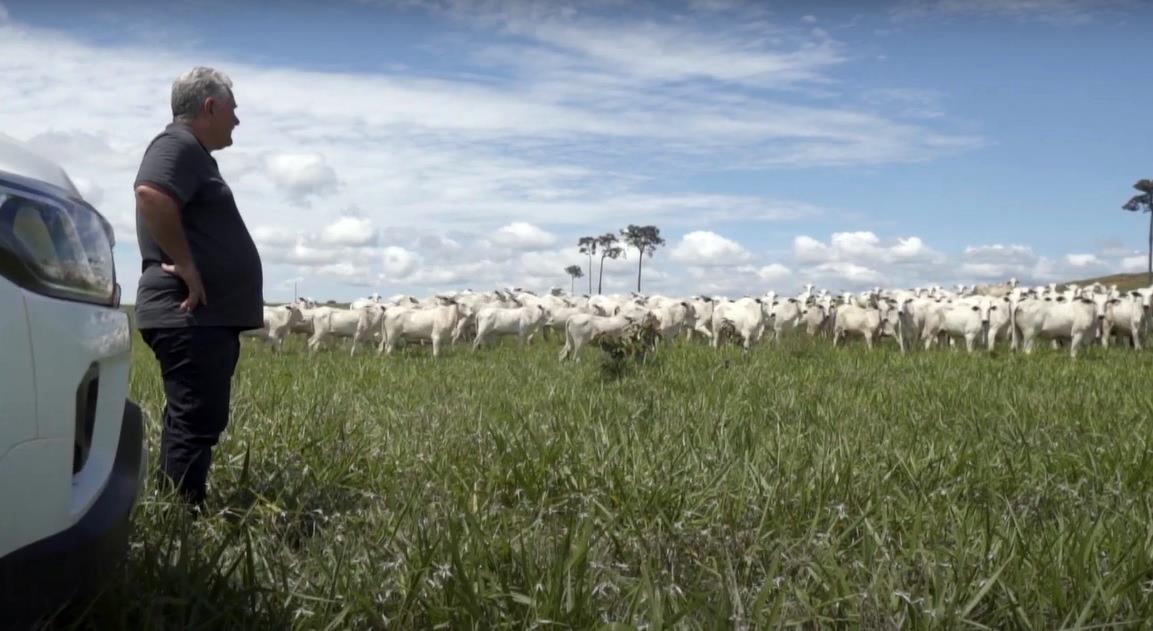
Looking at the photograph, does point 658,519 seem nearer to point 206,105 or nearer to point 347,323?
point 206,105

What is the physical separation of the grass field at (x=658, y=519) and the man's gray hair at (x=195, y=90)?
64.1 inches

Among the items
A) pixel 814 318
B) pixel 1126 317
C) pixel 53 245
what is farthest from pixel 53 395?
pixel 814 318

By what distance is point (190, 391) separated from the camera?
425 centimetres

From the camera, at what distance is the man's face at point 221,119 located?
439 cm

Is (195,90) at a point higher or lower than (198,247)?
higher

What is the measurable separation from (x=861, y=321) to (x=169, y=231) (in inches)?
894

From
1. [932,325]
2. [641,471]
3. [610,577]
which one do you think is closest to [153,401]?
[641,471]

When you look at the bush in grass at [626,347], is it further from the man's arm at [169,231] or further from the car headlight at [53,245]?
the car headlight at [53,245]

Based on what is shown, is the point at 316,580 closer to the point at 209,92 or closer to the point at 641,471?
the point at 641,471

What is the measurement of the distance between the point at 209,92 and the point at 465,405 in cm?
381

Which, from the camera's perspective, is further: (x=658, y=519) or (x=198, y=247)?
(x=198, y=247)

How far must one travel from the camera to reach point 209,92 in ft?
14.4

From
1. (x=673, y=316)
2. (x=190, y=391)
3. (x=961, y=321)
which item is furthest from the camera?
(x=673, y=316)

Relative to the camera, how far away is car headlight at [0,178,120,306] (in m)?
1.98
